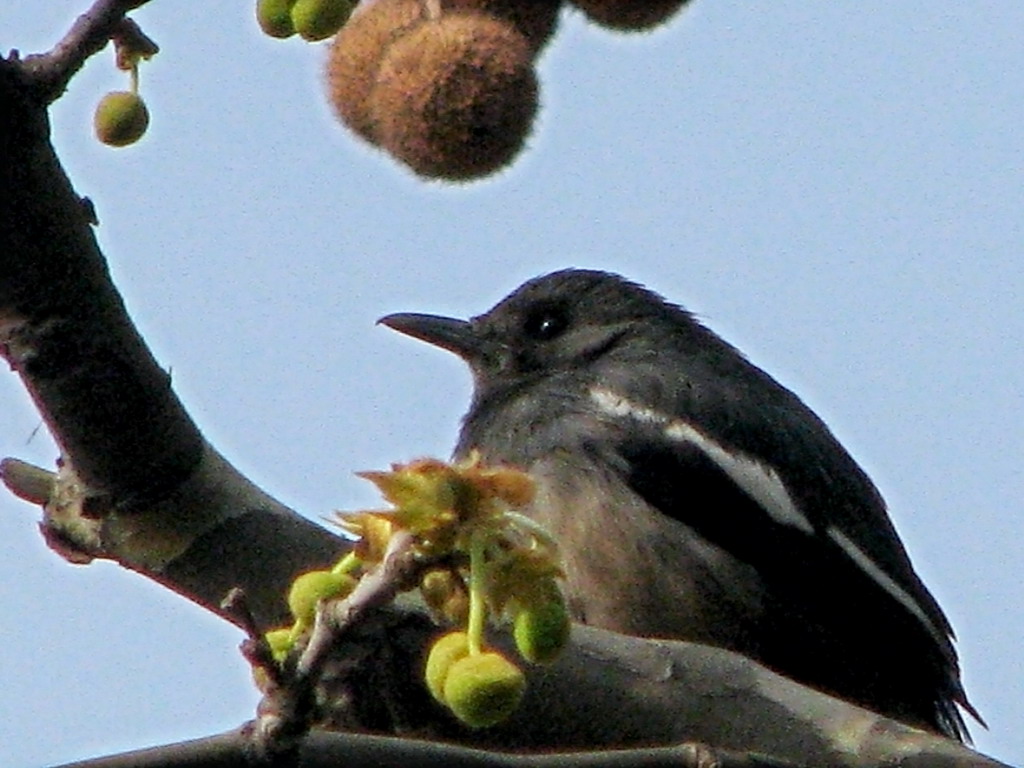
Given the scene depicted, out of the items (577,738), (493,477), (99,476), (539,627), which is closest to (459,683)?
(539,627)

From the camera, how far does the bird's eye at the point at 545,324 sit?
6281 millimetres

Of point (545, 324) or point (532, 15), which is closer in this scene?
point (532, 15)

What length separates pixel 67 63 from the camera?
2516mm

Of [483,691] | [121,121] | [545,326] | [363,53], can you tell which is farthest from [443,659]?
[545,326]

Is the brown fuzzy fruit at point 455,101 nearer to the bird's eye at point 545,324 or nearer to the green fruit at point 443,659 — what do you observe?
the green fruit at point 443,659

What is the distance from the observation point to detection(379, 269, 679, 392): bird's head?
20.3 feet

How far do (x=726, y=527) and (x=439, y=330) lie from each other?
154cm

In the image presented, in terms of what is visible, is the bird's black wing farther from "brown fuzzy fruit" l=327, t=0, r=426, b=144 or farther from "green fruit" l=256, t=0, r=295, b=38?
"green fruit" l=256, t=0, r=295, b=38

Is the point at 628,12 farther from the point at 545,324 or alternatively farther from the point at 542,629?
the point at 545,324

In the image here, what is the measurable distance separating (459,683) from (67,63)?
3.68 feet

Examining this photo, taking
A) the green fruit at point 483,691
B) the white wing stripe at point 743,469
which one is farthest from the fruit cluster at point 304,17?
the white wing stripe at point 743,469

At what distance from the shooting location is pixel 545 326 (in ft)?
20.7

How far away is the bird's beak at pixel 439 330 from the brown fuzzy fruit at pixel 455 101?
3.16 m

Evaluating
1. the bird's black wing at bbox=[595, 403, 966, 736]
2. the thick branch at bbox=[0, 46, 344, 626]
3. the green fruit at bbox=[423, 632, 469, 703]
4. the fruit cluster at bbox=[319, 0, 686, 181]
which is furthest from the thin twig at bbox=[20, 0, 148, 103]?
the bird's black wing at bbox=[595, 403, 966, 736]
